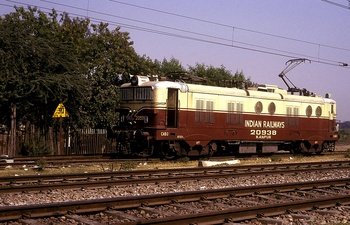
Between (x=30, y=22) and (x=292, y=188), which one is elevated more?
(x=30, y=22)

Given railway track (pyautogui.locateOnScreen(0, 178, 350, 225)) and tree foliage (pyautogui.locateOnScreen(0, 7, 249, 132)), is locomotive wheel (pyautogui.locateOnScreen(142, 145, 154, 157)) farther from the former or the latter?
railway track (pyautogui.locateOnScreen(0, 178, 350, 225))

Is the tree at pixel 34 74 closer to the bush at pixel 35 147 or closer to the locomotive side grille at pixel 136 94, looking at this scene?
the bush at pixel 35 147

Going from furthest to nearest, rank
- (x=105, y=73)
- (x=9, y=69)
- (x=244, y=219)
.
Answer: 1. (x=105, y=73)
2. (x=9, y=69)
3. (x=244, y=219)

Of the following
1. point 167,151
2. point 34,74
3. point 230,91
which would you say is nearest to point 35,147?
point 34,74

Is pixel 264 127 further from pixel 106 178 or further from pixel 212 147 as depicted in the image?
pixel 106 178

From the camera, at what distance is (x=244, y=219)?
32.1ft

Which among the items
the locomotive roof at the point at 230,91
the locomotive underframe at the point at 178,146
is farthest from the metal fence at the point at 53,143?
the locomotive roof at the point at 230,91

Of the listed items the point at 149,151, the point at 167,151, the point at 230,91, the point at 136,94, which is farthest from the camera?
the point at 230,91

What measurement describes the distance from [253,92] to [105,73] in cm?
1397

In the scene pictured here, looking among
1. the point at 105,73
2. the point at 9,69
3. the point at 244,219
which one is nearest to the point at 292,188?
the point at 244,219

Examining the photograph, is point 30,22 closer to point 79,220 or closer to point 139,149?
point 139,149

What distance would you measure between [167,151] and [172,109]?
211 cm

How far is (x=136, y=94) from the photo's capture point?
78.4 feet

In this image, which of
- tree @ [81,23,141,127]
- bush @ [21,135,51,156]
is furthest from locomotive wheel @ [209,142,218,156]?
bush @ [21,135,51,156]
